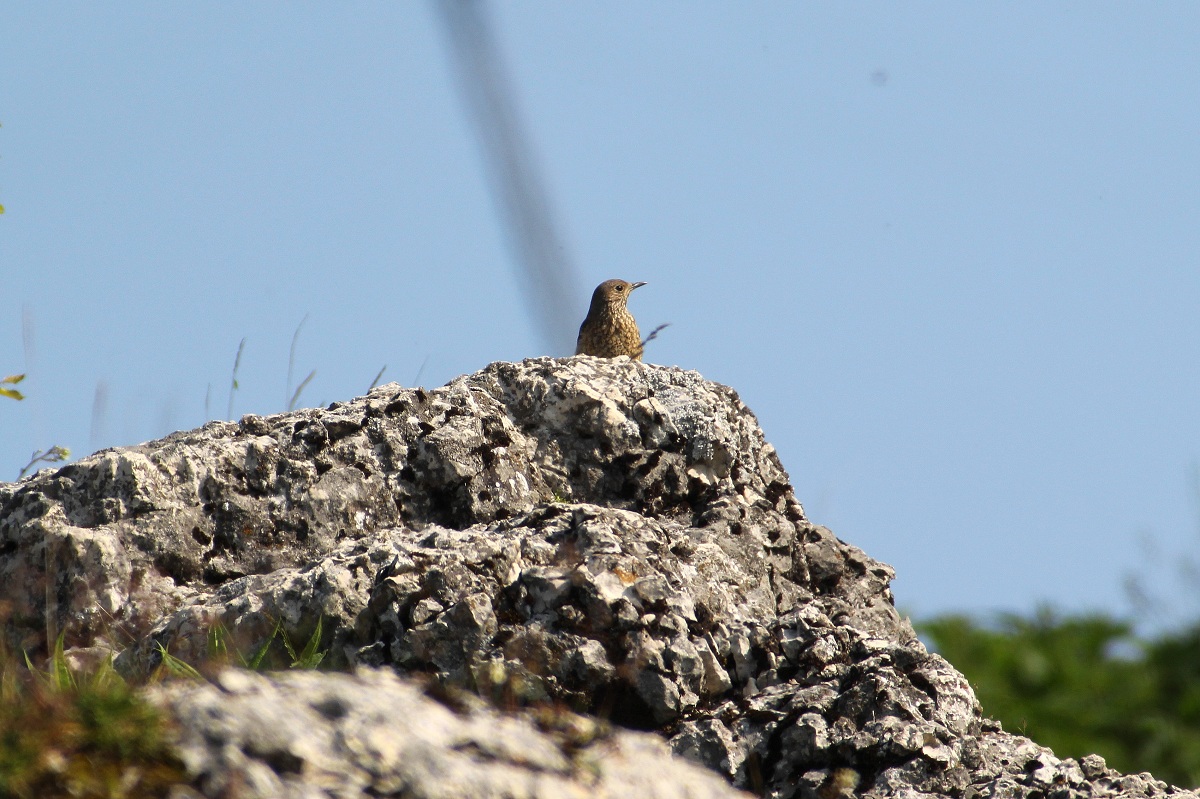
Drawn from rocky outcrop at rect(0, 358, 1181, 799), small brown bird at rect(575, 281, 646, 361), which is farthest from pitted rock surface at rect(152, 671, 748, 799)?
small brown bird at rect(575, 281, 646, 361)

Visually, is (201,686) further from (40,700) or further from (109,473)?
(109,473)

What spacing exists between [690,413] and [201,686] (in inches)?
116

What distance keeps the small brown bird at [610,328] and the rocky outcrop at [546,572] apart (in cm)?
311

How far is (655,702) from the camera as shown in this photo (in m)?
4.27

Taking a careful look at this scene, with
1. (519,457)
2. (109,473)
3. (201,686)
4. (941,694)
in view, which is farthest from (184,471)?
(941,694)

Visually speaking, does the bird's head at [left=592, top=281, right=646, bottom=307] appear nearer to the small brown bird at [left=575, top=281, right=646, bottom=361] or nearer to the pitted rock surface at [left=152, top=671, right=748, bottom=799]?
the small brown bird at [left=575, top=281, right=646, bottom=361]

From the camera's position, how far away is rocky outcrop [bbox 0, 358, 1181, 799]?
14.0ft

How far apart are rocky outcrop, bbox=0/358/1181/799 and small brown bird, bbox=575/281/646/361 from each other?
3.11 meters

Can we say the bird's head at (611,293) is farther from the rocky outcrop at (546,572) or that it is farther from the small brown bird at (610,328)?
the rocky outcrop at (546,572)

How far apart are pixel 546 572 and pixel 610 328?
4.88m

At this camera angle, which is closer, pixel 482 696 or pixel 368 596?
pixel 482 696

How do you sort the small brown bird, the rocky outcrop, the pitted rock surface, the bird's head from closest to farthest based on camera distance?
the pitted rock surface < the rocky outcrop < the small brown bird < the bird's head

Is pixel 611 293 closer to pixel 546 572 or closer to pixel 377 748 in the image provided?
pixel 546 572

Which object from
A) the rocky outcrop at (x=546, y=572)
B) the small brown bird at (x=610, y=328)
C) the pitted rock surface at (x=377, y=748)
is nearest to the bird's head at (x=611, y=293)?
the small brown bird at (x=610, y=328)
